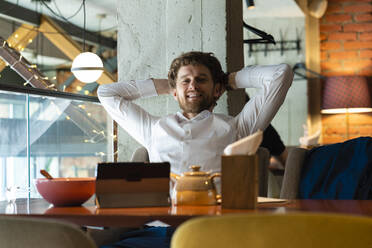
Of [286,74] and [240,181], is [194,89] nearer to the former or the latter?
[286,74]

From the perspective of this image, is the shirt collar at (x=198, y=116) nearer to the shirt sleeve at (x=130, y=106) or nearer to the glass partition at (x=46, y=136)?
the shirt sleeve at (x=130, y=106)

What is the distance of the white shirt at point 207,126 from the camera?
2.35m

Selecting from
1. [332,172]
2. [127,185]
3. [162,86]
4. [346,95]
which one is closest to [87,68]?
[346,95]

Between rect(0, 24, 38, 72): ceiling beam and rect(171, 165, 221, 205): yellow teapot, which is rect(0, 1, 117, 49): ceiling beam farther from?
rect(171, 165, 221, 205): yellow teapot

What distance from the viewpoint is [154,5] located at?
10.4ft

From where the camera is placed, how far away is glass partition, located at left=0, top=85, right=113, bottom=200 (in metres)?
3.16

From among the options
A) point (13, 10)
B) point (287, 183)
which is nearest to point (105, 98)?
point (287, 183)

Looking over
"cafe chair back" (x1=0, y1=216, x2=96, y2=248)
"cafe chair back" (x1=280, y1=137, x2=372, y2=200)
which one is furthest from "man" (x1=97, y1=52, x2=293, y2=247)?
"cafe chair back" (x1=0, y1=216, x2=96, y2=248)

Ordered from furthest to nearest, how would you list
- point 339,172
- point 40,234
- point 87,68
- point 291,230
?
point 87,68 < point 339,172 < point 40,234 < point 291,230

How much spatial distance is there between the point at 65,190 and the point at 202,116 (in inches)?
40.6

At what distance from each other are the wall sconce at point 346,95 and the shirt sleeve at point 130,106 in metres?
3.54

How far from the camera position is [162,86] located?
9.22ft

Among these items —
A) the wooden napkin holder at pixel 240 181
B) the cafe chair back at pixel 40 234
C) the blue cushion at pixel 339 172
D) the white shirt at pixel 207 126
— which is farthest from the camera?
the white shirt at pixel 207 126

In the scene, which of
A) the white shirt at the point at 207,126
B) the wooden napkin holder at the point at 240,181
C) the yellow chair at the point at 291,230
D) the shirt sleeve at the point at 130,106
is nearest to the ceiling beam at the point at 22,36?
the shirt sleeve at the point at 130,106
